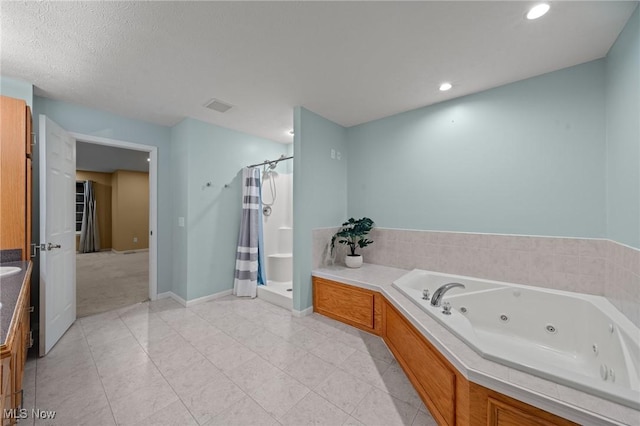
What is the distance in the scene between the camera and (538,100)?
2.19 meters

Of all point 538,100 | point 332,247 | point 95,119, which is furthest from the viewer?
point 332,247

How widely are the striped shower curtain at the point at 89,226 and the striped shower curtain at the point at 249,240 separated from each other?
6359mm

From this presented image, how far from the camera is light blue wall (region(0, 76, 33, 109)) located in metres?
2.13

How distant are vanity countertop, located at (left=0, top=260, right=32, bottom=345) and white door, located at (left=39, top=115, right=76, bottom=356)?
0.34 metres

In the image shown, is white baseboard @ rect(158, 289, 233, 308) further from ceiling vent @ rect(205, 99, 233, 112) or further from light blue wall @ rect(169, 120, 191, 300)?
ceiling vent @ rect(205, 99, 233, 112)

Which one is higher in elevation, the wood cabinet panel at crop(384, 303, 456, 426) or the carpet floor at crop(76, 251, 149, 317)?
the wood cabinet panel at crop(384, 303, 456, 426)

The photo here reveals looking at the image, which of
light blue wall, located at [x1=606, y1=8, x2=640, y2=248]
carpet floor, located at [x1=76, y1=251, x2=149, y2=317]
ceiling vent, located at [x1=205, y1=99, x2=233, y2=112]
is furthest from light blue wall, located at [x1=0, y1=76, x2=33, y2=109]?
light blue wall, located at [x1=606, y1=8, x2=640, y2=248]

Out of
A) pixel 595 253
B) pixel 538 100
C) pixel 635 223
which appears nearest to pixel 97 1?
pixel 538 100

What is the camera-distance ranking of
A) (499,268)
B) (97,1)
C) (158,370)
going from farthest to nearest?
(499,268) → (158,370) → (97,1)

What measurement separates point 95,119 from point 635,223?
16.3ft

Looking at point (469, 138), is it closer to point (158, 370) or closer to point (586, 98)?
point (586, 98)

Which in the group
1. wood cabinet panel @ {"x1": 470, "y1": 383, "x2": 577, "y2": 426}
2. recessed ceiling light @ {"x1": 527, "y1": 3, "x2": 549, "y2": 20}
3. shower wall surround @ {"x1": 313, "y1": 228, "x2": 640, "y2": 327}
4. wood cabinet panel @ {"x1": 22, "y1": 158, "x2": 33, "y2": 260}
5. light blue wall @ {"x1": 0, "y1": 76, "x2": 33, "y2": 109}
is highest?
recessed ceiling light @ {"x1": 527, "y1": 3, "x2": 549, "y2": 20}

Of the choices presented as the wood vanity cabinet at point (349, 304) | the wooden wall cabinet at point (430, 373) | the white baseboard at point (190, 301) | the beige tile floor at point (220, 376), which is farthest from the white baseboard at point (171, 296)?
the wooden wall cabinet at point (430, 373)

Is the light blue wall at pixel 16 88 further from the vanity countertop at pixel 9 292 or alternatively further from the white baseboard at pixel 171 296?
the white baseboard at pixel 171 296
